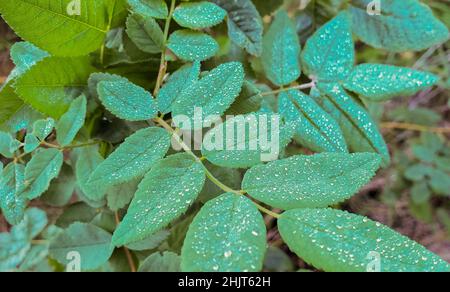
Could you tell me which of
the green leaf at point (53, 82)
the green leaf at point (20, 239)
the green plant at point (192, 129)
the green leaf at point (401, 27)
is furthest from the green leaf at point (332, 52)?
the green leaf at point (20, 239)

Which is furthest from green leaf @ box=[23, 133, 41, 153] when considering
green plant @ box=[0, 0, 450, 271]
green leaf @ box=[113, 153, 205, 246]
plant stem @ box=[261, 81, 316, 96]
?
plant stem @ box=[261, 81, 316, 96]

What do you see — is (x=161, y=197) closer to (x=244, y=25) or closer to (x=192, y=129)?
(x=192, y=129)

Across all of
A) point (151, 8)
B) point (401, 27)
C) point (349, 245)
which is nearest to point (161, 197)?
point (349, 245)

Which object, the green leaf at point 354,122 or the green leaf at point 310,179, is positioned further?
the green leaf at point 354,122

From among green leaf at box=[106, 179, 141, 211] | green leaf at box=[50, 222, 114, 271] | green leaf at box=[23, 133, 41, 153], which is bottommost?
green leaf at box=[50, 222, 114, 271]

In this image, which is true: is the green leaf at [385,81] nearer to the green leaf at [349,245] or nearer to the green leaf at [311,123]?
the green leaf at [311,123]

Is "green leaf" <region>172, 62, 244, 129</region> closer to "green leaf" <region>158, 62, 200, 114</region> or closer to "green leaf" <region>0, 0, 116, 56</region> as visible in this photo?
"green leaf" <region>158, 62, 200, 114</region>
